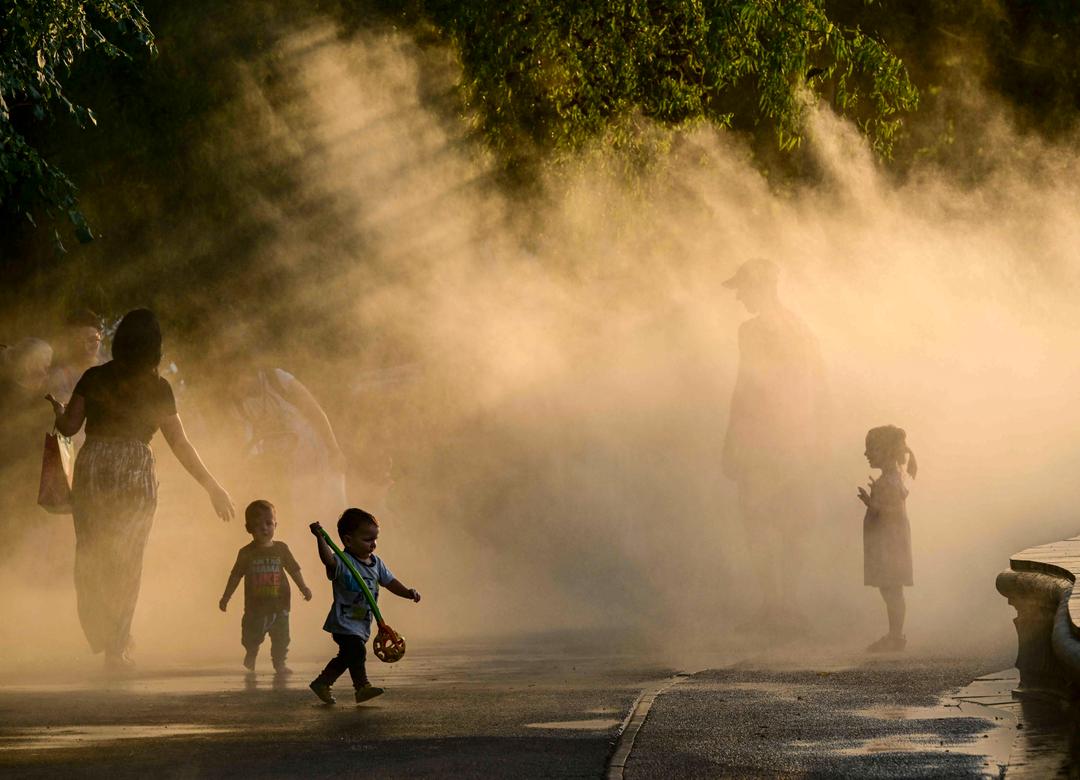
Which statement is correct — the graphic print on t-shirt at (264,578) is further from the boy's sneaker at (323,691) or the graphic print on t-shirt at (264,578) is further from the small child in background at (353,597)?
the boy's sneaker at (323,691)

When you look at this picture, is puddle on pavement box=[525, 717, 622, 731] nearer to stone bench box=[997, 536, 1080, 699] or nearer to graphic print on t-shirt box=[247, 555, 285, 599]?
stone bench box=[997, 536, 1080, 699]

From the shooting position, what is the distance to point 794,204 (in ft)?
73.5

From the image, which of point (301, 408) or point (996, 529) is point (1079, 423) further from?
point (301, 408)

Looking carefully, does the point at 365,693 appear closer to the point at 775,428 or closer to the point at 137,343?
the point at 137,343

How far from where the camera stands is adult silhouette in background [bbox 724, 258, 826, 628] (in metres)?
15.9

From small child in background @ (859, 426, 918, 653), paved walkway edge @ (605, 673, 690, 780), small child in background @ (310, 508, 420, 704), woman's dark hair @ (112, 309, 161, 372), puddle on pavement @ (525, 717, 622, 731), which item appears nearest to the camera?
paved walkway edge @ (605, 673, 690, 780)

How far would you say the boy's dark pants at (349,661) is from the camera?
1067cm

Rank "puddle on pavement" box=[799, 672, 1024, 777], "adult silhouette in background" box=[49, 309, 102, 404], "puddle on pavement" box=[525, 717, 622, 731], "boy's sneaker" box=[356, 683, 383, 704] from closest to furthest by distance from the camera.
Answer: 1. "puddle on pavement" box=[799, 672, 1024, 777]
2. "puddle on pavement" box=[525, 717, 622, 731]
3. "boy's sneaker" box=[356, 683, 383, 704]
4. "adult silhouette in background" box=[49, 309, 102, 404]

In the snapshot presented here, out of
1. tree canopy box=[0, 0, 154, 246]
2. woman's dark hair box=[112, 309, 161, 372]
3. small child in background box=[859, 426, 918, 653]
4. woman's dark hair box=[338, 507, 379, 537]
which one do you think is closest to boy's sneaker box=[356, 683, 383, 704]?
woman's dark hair box=[338, 507, 379, 537]

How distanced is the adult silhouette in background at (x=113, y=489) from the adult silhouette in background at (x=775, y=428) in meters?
4.29

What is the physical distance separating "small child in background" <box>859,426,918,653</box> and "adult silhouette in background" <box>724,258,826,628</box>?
1.62 metres

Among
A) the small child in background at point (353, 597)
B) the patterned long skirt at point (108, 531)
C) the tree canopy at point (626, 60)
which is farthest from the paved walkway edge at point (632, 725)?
the tree canopy at point (626, 60)

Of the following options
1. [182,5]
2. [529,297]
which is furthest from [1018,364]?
[182,5]

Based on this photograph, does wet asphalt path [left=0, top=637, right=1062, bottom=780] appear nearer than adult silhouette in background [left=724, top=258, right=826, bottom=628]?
Yes
